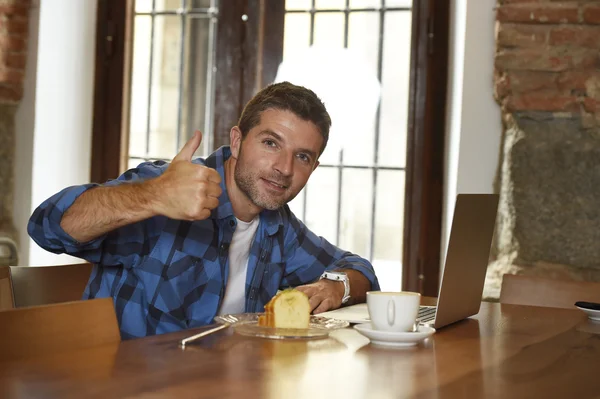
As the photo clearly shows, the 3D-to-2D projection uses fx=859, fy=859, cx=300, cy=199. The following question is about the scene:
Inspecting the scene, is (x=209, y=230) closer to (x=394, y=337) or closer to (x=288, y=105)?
(x=288, y=105)

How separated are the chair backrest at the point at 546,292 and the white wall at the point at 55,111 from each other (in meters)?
2.11

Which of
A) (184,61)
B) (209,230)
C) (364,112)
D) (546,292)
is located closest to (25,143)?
(184,61)

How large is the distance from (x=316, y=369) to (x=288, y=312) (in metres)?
0.35

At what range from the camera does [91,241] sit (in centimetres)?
187

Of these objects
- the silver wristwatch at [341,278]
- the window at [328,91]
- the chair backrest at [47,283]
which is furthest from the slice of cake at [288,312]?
the window at [328,91]

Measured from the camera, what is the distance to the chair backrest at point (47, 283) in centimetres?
202

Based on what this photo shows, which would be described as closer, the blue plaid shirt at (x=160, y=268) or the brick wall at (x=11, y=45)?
the blue plaid shirt at (x=160, y=268)

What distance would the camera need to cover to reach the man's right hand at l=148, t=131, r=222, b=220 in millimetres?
1782

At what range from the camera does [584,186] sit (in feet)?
9.83

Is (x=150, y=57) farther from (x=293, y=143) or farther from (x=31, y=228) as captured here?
(x=31, y=228)

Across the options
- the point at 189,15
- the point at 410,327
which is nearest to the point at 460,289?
the point at 410,327

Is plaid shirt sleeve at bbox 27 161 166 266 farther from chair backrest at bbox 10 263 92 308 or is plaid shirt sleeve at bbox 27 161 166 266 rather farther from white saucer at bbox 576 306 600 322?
white saucer at bbox 576 306 600 322

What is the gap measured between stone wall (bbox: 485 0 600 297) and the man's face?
1.12m

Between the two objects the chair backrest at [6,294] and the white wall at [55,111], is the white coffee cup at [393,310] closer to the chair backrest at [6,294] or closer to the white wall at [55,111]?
the chair backrest at [6,294]
